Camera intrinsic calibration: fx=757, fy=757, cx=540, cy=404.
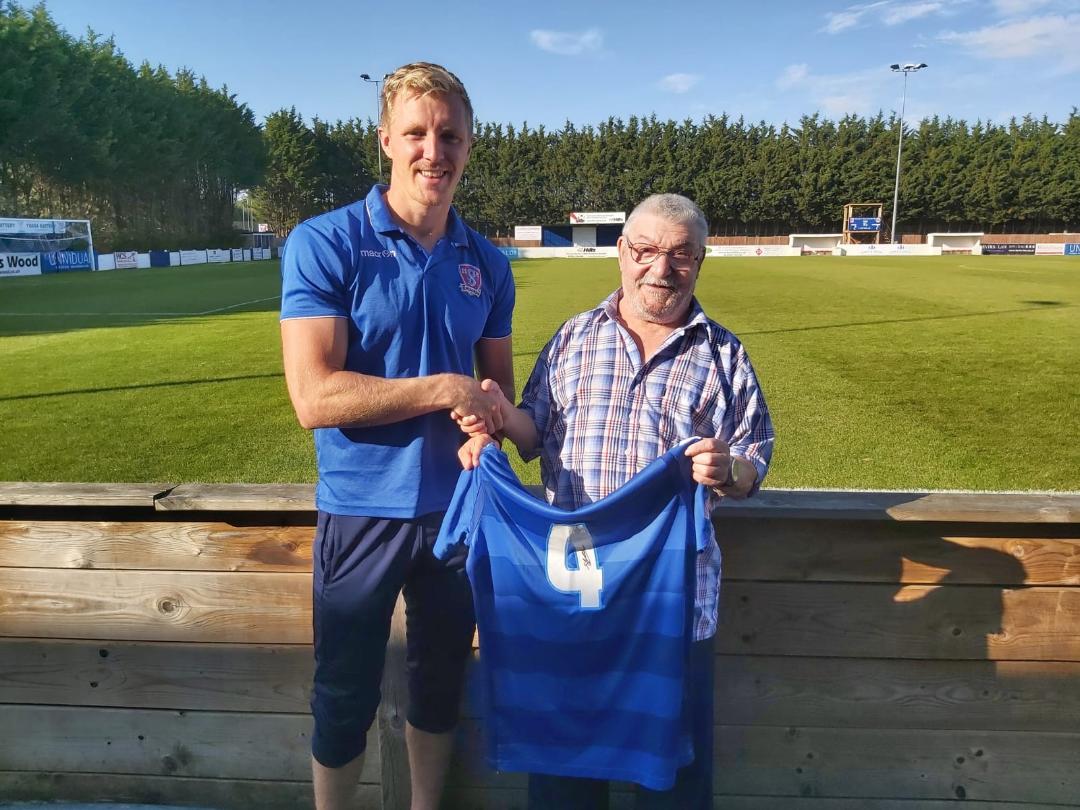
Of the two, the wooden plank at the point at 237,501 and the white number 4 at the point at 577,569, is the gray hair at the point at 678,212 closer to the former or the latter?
the white number 4 at the point at 577,569

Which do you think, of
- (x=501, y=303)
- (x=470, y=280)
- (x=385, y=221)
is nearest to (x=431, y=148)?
(x=385, y=221)

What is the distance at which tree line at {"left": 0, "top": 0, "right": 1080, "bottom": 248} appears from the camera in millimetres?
52906

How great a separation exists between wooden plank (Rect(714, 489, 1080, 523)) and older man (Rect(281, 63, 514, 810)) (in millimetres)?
811

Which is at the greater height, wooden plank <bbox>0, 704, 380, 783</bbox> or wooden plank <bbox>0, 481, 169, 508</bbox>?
wooden plank <bbox>0, 481, 169, 508</bbox>

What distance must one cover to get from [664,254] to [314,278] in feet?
2.90

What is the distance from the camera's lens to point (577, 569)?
70.1 inches

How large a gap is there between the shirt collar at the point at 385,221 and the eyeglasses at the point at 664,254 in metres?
0.46

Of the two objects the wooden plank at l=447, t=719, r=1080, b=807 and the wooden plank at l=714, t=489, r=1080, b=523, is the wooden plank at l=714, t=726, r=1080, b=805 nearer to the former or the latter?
the wooden plank at l=447, t=719, r=1080, b=807

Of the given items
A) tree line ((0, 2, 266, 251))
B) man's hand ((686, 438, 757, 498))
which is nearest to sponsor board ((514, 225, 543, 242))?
tree line ((0, 2, 266, 251))

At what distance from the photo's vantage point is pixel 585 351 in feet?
6.81

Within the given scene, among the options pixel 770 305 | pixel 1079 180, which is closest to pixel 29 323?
pixel 770 305

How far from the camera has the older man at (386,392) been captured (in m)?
1.83

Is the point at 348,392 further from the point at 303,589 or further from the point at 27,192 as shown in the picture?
the point at 27,192

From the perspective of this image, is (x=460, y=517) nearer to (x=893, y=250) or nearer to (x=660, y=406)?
(x=660, y=406)
